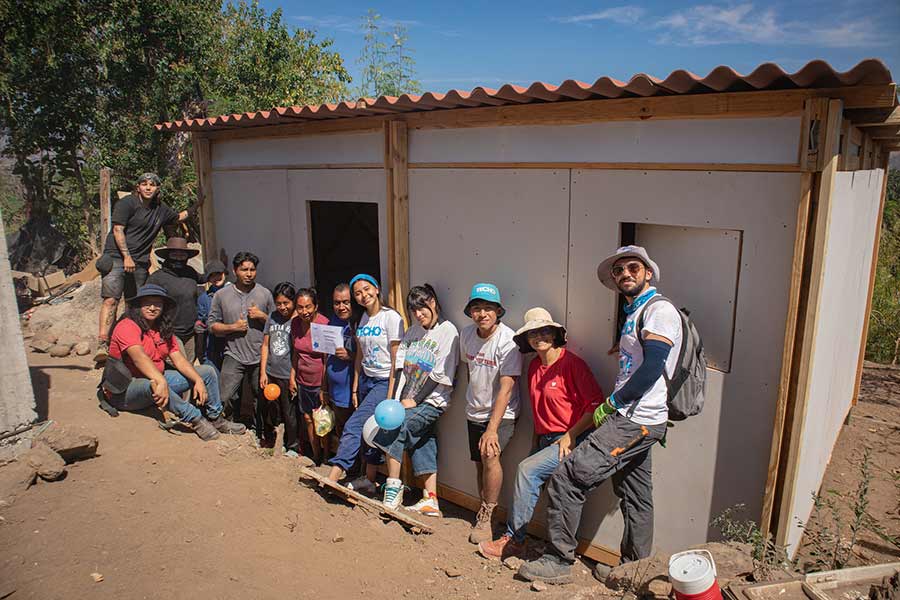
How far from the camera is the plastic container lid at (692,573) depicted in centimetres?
282

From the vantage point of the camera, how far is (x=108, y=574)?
150 inches

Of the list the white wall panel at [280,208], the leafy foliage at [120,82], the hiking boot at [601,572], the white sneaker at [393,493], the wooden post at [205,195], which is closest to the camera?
the hiking boot at [601,572]

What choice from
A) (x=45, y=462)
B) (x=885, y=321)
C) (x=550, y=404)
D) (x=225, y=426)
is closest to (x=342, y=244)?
(x=225, y=426)

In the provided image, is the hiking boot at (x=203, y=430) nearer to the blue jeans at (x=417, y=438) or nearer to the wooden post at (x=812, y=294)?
the blue jeans at (x=417, y=438)

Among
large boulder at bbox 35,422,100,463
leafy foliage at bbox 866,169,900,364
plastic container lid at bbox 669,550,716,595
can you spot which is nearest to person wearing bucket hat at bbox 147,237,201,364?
large boulder at bbox 35,422,100,463

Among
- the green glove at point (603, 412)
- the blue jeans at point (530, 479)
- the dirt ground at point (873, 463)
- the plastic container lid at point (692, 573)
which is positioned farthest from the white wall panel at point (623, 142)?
the dirt ground at point (873, 463)

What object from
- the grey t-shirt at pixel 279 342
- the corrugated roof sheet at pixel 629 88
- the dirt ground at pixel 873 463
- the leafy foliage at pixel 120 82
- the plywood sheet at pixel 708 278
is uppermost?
the leafy foliage at pixel 120 82

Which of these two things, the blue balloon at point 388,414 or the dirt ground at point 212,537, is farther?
the blue balloon at point 388,414

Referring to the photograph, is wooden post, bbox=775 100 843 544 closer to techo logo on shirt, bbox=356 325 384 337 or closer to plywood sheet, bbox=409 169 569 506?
plywood sheet, bbox=409 169 569 506

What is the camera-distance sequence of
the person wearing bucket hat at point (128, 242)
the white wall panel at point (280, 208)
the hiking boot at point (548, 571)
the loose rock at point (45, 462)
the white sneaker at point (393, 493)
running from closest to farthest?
the hiking boot at point (548, 571)
the loose rock at point (45, 462)
the white sneaker at point (393, 493)
the white wall panel at point (280, 208)
the person wearing bucket hat at point (128, 242)

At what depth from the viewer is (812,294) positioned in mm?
3625

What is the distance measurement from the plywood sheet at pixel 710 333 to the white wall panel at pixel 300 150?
2.20m

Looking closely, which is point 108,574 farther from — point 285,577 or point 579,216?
point 579,216

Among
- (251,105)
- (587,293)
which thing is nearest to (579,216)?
(587,293)
